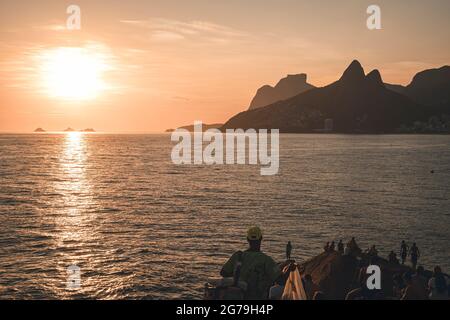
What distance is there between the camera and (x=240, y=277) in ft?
32.6

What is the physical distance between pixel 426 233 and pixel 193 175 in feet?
220

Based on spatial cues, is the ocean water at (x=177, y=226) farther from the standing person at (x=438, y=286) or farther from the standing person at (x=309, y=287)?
the standing person at (x=438, y=286)

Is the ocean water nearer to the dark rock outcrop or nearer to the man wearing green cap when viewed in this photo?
the dark rock outcrop

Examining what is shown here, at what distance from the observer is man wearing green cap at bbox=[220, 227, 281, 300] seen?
9.73m

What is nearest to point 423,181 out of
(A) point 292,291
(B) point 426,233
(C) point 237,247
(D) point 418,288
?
(B) point 426,233

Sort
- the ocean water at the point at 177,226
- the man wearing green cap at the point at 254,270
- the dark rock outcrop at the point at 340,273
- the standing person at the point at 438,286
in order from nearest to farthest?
1. the man wearing green cap at the point at 254,270
2. the standing person at the point at 438,286
3. the dark rock outcrop at the point at 340,273
4. the ocean water at the point at 177,226

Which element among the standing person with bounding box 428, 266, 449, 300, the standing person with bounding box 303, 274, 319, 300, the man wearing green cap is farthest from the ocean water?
the man wearing green cap

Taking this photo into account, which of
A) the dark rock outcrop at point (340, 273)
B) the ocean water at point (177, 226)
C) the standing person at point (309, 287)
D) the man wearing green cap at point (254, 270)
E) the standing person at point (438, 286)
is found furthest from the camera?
the ocean water at point (177, 226)

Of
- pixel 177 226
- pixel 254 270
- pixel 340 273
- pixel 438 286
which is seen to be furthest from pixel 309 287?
pixel 177 226

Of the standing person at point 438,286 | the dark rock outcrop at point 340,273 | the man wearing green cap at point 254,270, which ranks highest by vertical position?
the man wearing green cap at point 254,270

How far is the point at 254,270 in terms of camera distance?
32.2ft

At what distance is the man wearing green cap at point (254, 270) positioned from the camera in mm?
9731

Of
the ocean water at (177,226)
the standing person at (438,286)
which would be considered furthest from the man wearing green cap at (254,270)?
the ocean water at (177,226)

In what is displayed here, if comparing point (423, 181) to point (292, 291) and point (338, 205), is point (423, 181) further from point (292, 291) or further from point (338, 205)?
point (292, 291)
